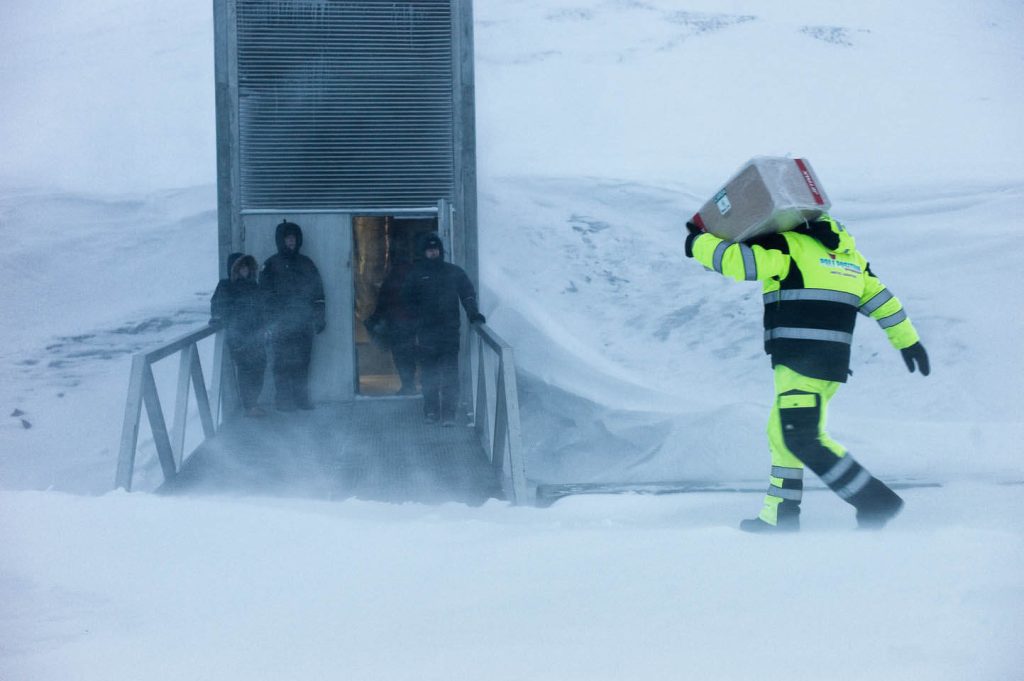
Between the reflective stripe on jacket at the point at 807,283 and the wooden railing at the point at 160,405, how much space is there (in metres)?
2.94

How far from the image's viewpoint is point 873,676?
7.22 ft

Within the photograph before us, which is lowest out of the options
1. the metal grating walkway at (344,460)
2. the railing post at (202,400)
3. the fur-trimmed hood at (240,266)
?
the metal grating walkway at (344,460)

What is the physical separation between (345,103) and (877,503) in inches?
202

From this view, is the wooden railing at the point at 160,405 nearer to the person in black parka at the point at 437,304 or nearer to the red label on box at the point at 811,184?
the person in black parka at the point at 437,304

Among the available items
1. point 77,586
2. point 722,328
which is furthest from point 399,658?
point 722,328

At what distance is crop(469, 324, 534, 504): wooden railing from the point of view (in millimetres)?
4727

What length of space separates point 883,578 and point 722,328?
10.1 meters

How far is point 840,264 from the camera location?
3533 millimetres

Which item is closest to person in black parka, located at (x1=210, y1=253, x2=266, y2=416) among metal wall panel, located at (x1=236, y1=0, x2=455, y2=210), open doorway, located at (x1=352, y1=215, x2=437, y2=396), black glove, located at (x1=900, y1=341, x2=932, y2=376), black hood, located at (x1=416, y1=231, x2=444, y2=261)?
metal wall panel, located at (x1=236, y1=0, x2=455, y2=210)

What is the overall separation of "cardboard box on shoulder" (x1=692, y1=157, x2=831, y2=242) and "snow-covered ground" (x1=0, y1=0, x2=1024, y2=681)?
116 cm

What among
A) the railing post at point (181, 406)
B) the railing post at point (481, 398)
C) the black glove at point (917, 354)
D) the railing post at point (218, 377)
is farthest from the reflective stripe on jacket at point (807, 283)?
the railing post at point (218, 377)

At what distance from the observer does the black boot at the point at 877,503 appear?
3.45 m

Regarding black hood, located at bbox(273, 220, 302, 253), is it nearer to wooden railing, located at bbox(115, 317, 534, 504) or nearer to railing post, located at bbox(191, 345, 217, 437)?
wooden railing, located at bbox(115, 317, 534, 504)

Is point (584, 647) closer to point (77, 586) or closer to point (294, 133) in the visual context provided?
point (77, 586)
